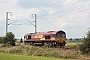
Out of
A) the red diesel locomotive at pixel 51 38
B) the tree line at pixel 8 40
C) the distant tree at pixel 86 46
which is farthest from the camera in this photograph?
the tree line at pixel 8 40

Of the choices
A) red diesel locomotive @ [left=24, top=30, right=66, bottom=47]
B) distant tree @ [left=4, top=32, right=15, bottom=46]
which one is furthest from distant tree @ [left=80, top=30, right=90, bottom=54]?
distant tree @ [left=4, top=32, right=15, bottom=46]

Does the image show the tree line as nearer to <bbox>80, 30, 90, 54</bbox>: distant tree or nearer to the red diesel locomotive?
the red diesel locomotive

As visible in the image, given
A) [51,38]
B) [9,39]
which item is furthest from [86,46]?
[9,39]

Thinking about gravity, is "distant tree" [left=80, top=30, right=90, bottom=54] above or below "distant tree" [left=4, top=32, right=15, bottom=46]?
below

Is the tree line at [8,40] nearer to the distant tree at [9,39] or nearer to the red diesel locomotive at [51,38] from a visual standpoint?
the distant tree at [9,39]

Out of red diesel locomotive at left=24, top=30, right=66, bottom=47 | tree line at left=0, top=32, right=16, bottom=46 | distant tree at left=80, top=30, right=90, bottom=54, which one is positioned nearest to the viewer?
distant tree at left=80, top=30, right=90, bottom=54

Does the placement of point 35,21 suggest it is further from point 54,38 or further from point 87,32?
point 87,32

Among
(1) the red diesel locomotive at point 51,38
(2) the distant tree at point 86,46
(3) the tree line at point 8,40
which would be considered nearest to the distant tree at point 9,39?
(3) the tree line at point 8,40

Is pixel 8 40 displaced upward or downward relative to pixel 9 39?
downward

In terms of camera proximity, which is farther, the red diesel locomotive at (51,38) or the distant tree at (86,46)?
the red diesel locomotive at (51,38)

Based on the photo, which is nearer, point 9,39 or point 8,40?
point 8,40

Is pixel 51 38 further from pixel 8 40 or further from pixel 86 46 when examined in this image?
pixel 86 46

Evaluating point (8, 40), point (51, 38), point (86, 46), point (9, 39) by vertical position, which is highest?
point (9, 39)

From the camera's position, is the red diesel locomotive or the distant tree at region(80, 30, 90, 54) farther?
the red diesel locomotive
